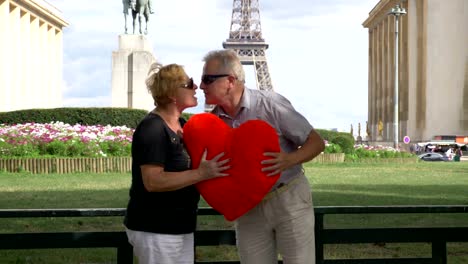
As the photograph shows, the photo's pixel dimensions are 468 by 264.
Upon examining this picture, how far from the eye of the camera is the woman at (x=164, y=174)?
11.6 ft

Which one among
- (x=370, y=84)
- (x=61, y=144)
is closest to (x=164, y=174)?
(x=61, y=144)

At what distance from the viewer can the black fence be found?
16.0 ft

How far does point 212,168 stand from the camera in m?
3.53

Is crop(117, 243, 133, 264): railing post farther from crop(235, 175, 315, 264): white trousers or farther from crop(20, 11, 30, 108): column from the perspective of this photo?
crop(20, 11, 30, 108): column

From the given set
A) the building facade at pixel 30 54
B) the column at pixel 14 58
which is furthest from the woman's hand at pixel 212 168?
the column at pixel 14 58

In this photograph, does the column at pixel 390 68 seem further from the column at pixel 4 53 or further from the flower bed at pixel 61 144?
the flower bed at pixel 61 144

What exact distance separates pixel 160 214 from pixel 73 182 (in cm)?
1172

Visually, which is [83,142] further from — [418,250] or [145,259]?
[145,259]

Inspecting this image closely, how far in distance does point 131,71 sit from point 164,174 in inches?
924

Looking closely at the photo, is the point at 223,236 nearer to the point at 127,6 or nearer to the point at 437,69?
the point at 127,6

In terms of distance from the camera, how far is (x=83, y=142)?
19141mm

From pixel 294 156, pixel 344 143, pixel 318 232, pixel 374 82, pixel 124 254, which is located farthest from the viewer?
pixel 374 82

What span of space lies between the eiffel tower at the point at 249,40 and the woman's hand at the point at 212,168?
7052 centimetres

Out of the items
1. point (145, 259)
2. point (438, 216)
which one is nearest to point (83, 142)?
point (438, 216)
